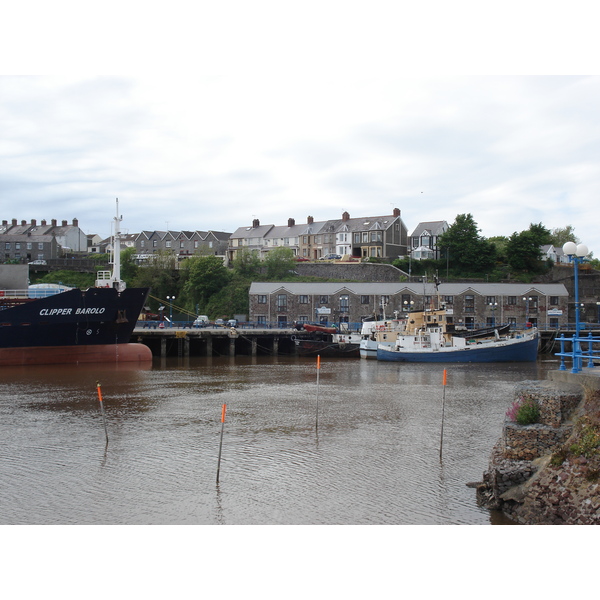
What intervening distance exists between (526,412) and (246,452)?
788cm

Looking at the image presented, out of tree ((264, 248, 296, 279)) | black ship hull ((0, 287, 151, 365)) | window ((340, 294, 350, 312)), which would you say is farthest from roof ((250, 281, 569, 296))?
black ship hull ((0, 287, 151, 365))

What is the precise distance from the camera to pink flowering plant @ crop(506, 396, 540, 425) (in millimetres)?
11797

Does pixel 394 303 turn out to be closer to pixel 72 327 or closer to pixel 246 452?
pixel 72 327

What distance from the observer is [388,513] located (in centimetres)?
1190

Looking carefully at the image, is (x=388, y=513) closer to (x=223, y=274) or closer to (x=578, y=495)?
(x=578, y=495)

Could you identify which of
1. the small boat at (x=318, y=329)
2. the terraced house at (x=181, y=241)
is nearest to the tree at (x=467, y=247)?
the small boat at (x=318, y=329)

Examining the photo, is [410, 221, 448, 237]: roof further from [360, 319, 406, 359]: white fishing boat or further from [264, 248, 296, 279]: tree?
[360, 319, 406, 359]: white fishing boat

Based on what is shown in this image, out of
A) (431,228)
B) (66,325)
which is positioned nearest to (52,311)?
(66,325)

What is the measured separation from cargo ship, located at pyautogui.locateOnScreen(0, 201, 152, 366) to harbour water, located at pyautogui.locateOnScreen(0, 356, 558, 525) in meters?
7.36

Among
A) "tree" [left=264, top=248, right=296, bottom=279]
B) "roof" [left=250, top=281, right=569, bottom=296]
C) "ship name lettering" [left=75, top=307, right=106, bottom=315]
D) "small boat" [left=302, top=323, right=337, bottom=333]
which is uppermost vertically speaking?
"tree" [left=264, top=248, right=296, bottom=279]

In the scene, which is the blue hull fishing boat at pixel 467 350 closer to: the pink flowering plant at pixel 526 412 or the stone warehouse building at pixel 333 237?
the pink flowering plant at pixel 526 412

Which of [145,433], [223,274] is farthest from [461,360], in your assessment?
[223,274]

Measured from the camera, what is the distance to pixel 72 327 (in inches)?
1576

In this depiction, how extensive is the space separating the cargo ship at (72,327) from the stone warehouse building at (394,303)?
22.4m
